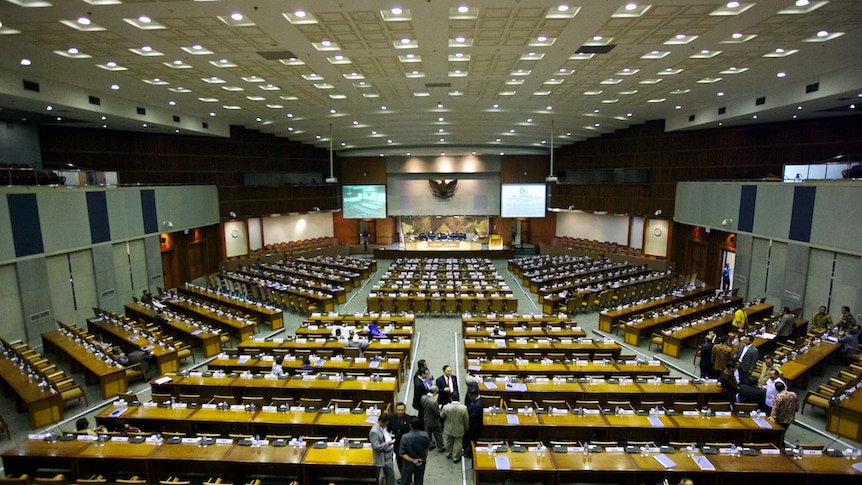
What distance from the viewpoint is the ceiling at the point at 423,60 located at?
27.6 ft

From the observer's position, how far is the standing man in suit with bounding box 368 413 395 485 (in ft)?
19.5

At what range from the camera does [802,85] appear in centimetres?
1424

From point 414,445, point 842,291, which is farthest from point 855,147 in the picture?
point 414,445

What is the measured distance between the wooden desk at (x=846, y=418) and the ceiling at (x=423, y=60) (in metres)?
7.49

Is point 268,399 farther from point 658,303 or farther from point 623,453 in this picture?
point 658,303

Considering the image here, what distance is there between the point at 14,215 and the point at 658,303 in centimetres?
2067

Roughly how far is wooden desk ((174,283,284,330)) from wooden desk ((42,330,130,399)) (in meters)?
4.92

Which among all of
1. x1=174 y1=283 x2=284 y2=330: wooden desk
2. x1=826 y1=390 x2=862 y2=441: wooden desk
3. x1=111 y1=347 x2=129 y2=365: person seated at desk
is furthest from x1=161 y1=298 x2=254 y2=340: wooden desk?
x1=826 y1=390 x2=862 y2=441: wooden desk

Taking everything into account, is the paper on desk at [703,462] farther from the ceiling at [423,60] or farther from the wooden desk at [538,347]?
the ceiling at [423,60]

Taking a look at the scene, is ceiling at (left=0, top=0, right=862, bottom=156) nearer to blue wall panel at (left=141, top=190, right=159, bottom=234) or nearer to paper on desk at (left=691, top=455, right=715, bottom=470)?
blue wall panel at (left=141, top=190, right=159, bottom=234)

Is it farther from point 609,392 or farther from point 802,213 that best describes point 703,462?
point 802,213

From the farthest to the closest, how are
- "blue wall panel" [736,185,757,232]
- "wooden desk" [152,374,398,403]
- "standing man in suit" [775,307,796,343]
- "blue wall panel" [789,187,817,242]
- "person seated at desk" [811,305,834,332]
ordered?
1. "blue wall panel" [736,185,757,232]
2. "blue wall panel" [789,187,817,242]
3. "person seated at desk" [811,305,834,332]
4. "standing man in suit" [775,307,796,343]
5. "wooden desk" [152,374,398,403]

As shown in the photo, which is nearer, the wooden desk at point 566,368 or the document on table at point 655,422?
the document on table at point 655,422

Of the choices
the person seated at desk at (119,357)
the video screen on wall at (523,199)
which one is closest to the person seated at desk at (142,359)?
the person seated at desk at (119,357)
